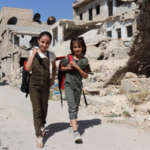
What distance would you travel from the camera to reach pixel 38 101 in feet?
8.49

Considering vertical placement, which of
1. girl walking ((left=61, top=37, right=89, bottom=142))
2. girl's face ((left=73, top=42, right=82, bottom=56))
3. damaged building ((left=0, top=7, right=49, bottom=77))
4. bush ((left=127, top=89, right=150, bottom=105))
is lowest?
bush ((left=127, top=89, right=150, bottom=105))

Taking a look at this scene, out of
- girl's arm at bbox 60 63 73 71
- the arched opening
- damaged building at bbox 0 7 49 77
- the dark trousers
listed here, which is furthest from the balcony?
the dark trousers

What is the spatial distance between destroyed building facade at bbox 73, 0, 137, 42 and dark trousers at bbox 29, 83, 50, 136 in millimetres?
16851

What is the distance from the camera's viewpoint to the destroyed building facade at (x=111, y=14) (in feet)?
64.9

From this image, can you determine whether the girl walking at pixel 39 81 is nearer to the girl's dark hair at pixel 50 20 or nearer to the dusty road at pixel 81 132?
the dusty road at pixel 81 132

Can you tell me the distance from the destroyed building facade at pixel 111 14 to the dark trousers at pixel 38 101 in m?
16.9

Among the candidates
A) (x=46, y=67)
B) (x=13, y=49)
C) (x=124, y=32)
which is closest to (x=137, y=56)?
(x=46, y=67)

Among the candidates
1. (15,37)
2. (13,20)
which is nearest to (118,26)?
(15,37)

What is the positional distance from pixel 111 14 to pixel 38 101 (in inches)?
924

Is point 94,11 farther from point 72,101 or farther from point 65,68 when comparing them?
point 72,101

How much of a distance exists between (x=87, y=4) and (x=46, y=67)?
1006 inches

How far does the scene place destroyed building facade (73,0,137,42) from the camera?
64.9 feet

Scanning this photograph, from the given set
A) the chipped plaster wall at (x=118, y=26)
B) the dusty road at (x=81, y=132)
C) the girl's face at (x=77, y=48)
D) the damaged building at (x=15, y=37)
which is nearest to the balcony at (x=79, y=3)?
the chipped plaster wall at (x=118, y=26)

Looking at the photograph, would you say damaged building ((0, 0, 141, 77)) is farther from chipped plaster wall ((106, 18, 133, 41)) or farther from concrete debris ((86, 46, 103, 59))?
concrete debris ((86, 46, 103, 59))
